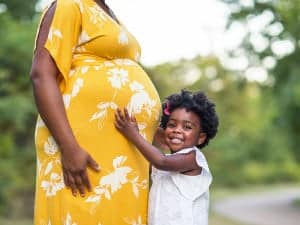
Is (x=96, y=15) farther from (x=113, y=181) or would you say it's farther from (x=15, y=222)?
(x=15, y=222)

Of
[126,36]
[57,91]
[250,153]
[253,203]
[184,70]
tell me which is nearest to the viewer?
[57,91]

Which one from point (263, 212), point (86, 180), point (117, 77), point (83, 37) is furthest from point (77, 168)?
point (263, 212)

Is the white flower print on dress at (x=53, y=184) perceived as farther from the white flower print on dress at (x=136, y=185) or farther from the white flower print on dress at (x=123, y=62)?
the white flower print on dress at (x=123, y=62)

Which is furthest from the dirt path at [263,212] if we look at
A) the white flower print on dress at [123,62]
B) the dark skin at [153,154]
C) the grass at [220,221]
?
the white flower print on dress at [123,62]

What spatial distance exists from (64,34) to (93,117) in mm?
327

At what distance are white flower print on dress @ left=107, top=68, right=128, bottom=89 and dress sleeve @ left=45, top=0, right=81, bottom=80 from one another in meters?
0.17

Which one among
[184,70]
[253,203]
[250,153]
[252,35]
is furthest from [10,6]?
[250,153]

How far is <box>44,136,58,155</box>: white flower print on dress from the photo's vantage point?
2574 mm

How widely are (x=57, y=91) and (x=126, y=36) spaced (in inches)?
15.2

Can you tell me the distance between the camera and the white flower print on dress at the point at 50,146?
2.57 metres

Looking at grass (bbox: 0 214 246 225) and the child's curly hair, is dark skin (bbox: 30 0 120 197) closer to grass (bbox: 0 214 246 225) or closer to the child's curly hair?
the child's curly hair

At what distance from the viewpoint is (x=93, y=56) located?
265 centimetres

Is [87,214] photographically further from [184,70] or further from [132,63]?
[184,70]

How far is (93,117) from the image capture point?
258cm
